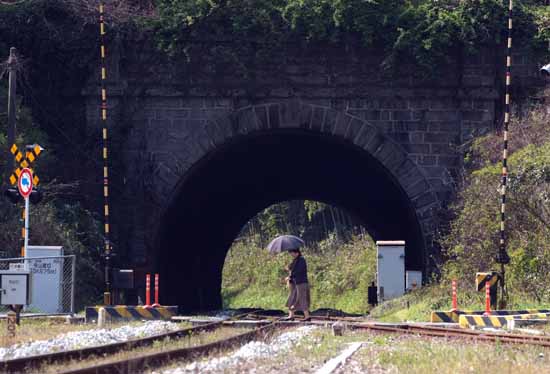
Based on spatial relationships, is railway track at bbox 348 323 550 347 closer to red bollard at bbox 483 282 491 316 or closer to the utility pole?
red bollard at bbox 483 282 491 316

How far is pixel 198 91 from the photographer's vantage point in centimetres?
2375

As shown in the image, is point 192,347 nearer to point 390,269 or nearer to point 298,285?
point 298,285

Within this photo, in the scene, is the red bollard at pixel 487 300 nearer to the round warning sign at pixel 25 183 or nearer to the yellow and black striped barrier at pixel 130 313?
the yellow and black striped barrier at pixel 130 313

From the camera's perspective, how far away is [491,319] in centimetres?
1512

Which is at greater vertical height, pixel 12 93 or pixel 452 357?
pixel 12 93

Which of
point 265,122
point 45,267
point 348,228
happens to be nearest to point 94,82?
point 265,122

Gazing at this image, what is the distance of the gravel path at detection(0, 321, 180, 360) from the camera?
37.9 ft

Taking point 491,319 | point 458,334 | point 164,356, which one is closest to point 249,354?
point 164,356

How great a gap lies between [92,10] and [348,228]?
2813 cm

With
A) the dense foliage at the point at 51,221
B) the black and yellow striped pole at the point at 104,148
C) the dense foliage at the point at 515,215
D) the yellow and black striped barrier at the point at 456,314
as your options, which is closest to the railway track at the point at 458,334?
the yellow and black striped barrier at the point at 456,314

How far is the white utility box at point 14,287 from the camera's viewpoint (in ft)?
47.2

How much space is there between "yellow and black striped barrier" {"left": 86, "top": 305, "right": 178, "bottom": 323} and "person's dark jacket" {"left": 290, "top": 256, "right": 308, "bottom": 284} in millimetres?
2241

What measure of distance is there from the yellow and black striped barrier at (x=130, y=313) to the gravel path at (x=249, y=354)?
3567 mm

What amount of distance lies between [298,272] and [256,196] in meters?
14.9
